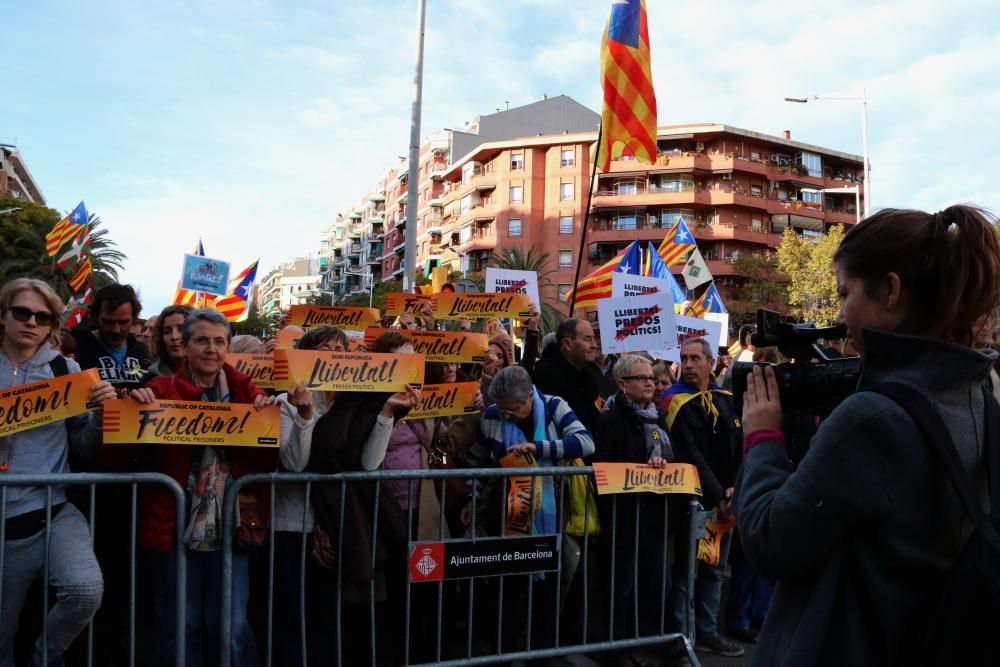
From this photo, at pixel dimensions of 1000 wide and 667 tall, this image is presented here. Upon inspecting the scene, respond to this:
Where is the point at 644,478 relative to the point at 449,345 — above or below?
below

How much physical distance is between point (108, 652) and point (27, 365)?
64.1 inches

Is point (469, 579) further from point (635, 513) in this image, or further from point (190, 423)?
point (190, 423)

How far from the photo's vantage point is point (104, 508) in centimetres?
402

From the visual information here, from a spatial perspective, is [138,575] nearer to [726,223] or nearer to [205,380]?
[205,380]

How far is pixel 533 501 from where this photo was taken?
172 inches

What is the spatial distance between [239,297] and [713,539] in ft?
43.0

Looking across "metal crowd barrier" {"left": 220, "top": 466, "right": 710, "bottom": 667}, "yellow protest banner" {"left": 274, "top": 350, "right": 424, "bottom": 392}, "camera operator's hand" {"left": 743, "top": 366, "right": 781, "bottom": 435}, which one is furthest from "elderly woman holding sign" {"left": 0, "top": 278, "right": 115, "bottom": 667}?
"camera operator's hand" {"left": 743, "top": 366, "right": 781, "bottom": 435}

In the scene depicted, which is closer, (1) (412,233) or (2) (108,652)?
(2) (108,652)

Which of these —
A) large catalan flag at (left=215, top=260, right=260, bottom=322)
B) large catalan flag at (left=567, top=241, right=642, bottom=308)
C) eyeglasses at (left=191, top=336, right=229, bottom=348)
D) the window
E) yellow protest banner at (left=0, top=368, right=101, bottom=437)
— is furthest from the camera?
the window

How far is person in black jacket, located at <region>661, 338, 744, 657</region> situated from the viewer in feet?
17.4

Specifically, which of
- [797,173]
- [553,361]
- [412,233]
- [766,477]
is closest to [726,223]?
[797,173]

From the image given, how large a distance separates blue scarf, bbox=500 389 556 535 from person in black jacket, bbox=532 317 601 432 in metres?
1.14

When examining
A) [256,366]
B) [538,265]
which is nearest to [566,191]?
[538,265]

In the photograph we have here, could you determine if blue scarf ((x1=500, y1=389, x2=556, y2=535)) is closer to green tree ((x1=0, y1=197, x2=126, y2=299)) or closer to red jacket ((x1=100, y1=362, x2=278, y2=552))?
red jacket ((x1=100, y1=362, x2=278, y2=552))
